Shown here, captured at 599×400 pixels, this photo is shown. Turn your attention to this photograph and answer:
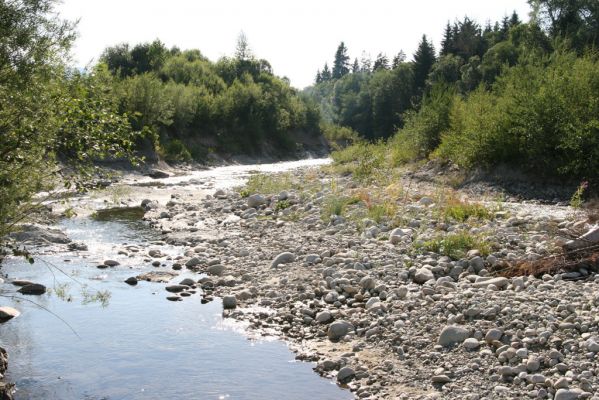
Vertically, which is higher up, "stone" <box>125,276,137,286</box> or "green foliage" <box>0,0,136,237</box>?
"green foliage" <box>0,0,136,237</box>

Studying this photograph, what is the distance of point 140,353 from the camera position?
29.0 ft

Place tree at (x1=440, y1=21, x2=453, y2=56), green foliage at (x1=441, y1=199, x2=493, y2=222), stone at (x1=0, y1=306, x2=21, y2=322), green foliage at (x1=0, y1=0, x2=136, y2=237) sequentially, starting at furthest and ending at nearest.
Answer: tree at (x1=440, y1=21, x2=453, y2=56)
green foliage at (x1=441, y1=199, x2=493, y2=222)
stone at (x1=0, y1=306, x2=21, y2=322)
green foliage at (x1=0, y1=0, x2=136, y2=237)

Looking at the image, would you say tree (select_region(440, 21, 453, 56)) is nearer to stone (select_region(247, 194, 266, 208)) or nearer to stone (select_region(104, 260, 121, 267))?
stone (select_region(247, 194, 266, 208))

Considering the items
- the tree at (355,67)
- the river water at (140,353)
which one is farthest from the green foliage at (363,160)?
the tree at (355,67)

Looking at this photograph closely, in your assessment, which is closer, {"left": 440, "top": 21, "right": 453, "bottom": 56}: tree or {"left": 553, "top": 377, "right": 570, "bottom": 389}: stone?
{"left": 553, "top": 377, "right": 570, "bottom": 389}: stone

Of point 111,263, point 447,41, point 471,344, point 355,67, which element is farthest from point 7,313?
point 355,67

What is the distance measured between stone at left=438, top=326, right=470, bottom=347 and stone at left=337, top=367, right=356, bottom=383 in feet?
4.57

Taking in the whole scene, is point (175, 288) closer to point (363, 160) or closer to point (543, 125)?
point (543, 125)

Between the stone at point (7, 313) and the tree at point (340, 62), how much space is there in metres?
174

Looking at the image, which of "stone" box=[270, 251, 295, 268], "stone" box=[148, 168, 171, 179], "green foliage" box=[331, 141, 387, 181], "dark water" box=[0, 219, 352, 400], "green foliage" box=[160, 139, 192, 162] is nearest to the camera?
"dark water" box=[0, 219, 352, 400]

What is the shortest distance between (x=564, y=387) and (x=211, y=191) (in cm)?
2362

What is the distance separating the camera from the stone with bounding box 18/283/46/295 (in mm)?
11695

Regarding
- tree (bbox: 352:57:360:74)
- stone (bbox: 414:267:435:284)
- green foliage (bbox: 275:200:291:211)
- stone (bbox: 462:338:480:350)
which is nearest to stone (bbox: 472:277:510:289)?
stone (bbox: 414:267:435:284)

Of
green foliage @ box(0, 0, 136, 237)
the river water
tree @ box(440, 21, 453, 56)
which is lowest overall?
the river water
